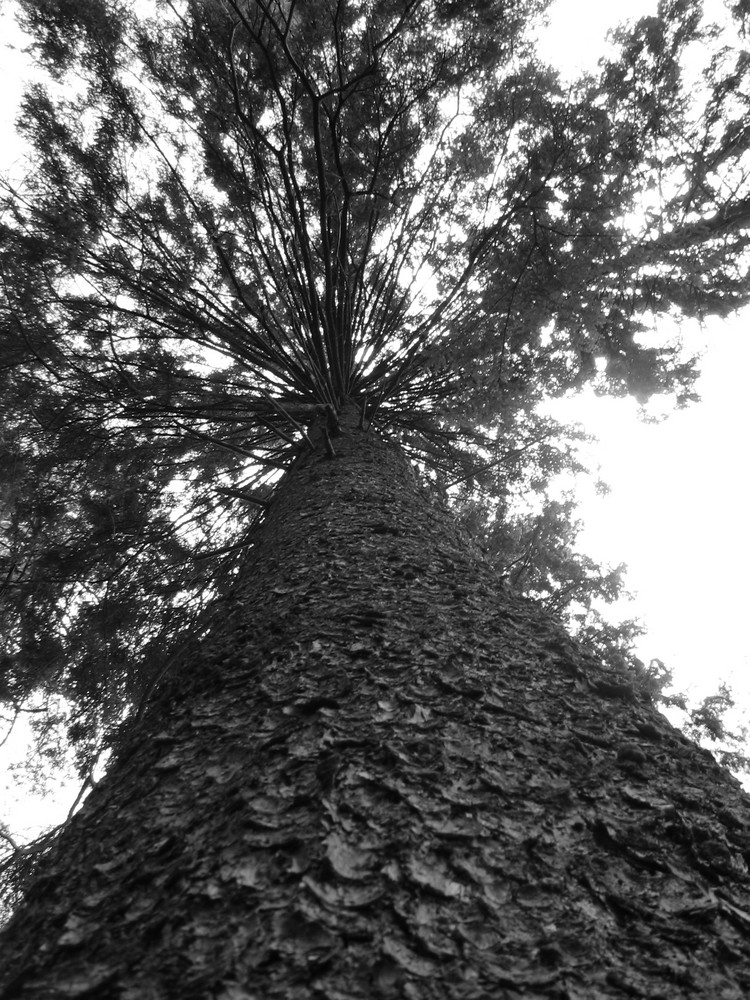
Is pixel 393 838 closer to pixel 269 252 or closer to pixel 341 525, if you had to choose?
pixel 341 525

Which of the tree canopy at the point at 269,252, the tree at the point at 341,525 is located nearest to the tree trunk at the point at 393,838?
the tree at the point at 341,525

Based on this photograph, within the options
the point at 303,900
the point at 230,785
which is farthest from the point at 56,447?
the point at 303,900

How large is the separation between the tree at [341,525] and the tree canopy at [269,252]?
0.11 ft

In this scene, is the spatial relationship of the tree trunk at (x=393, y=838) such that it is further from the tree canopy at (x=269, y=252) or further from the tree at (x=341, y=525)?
the tree canopy at (x=269, y=252)

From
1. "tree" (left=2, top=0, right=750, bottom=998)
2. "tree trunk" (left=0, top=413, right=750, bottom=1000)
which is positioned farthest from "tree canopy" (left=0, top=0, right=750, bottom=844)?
"tree trunk" (left=0, top=413, right=750, bottom=1000)

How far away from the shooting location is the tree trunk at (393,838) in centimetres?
73

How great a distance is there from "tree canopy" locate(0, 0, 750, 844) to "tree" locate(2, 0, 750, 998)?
0.11ft

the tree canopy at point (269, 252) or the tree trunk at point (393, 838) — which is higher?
the tree canopy at point (269, 252)

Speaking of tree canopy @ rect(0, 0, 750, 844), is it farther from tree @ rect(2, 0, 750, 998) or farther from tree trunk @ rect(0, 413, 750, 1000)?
tree trunk @ rect(0, 413, 750, 1000)

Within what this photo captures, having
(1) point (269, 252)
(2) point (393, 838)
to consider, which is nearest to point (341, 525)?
(2) point (393, 838)

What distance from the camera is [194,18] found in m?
4.66

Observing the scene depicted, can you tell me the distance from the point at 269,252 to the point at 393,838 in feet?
18.6

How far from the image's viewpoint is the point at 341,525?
2408 mm

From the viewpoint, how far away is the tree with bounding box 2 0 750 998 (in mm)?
811
